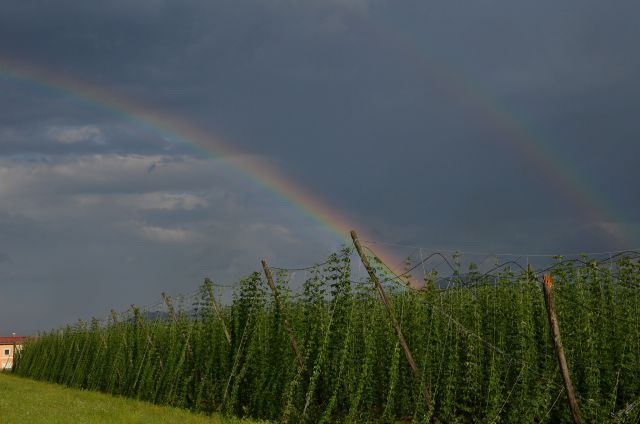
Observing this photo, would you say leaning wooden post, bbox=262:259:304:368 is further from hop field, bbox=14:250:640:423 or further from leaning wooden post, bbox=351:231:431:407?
leaning wooden post, bbox=351:231:431:407

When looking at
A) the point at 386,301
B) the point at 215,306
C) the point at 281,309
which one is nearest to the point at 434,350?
the point at 386,301

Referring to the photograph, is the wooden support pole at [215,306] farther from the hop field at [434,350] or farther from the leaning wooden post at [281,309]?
the leaning wooden post at [281,309]

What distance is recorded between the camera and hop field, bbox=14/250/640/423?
10.4 m

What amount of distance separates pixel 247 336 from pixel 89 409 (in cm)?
391

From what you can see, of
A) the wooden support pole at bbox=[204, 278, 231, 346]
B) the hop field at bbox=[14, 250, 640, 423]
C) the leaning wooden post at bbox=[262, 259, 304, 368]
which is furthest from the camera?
the wooden support pole at bbox=[204, 278, 231, 346]

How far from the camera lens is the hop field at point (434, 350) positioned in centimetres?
1035

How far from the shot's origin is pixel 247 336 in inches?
621

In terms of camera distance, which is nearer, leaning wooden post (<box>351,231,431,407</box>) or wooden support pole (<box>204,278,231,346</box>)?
leaning wooden post (<box>351,231,431,407</box>)

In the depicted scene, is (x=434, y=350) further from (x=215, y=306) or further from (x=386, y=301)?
(x=215, y=306)

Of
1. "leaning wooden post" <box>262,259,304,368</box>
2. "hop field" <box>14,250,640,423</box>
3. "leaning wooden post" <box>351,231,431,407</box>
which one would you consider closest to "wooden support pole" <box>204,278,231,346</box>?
"hop field" <box>14,250,640,423</box>

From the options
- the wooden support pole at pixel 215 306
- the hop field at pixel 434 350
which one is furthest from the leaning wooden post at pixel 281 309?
the wooden support pole at pixel 215 306

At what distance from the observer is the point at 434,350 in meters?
11.8

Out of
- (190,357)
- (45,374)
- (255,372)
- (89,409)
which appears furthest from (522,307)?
(45,374)

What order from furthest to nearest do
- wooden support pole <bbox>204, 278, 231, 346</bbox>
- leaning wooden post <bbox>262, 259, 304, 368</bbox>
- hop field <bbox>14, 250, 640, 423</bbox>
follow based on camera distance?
wooden support pole <bbox>204, 278, 231, 346</bbox> < leaning wooden post <bbox>262, 259, 304, 368</bbox> < hop field <bbox>14, 250, 640, 423</bbox>
